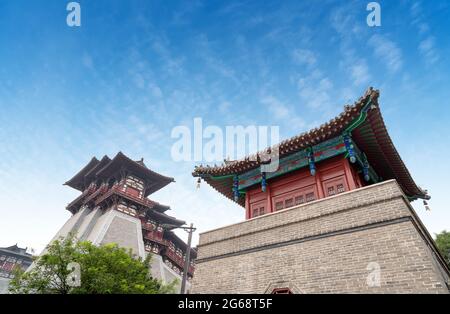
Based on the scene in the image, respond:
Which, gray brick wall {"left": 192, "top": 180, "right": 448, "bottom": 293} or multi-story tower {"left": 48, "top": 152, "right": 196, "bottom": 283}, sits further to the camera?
multi-story tower {"left": 48, "top": 152, "right": 196, "bottom": 283}

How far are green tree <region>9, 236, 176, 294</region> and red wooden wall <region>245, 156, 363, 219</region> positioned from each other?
5551mm

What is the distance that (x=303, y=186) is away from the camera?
862 cm

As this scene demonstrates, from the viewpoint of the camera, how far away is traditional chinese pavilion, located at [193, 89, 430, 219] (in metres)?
7.73

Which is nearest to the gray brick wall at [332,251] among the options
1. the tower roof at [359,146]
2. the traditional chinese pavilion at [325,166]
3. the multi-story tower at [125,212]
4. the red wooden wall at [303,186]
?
the red wooden wall at [303,186]

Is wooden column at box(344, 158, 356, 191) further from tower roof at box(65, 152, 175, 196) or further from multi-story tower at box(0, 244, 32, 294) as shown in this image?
multi-story tower at box(0, 244, 32, 294)

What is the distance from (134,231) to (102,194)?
5696 millimetres

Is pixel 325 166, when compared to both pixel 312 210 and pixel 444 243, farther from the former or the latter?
pixel 444 243

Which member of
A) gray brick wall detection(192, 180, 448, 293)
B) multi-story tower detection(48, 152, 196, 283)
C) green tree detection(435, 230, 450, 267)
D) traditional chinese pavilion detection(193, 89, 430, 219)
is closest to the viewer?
gray brick wall detection(192, 180, 448, 293)

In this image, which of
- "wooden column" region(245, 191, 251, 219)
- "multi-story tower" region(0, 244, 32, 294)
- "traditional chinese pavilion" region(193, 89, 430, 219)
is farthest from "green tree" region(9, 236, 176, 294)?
"multi-story tower" region(0, 244, 32, 294)

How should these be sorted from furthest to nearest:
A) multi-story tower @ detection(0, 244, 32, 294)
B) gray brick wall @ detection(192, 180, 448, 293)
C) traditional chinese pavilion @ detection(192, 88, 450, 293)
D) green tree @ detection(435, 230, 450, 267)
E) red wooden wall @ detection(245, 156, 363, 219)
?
multi-story tower @ detection(0, 244, 32, 294) → green tree @ detection(435, 230, 450, 267) → red wooden wall @ detection(245, 156, 363, 219) → traditional chinese pavilion @ detection(192, 88, 450, 293) → gray brick wall @ detection(192, 180, 448, 293)

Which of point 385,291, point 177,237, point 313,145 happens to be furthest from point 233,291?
point 177,237

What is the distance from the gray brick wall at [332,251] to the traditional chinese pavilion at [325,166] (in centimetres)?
110

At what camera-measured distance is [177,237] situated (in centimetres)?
3180

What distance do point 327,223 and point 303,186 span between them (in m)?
1.94
